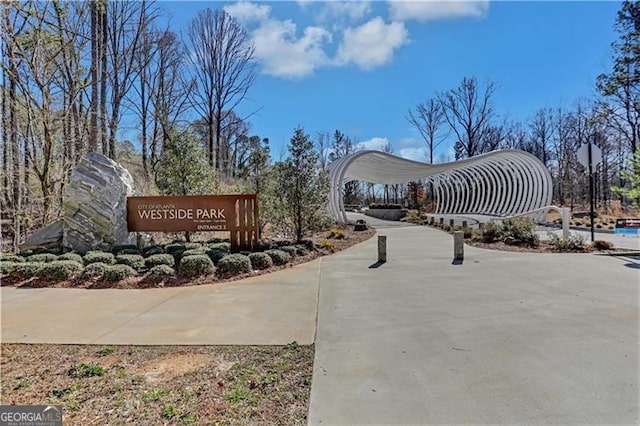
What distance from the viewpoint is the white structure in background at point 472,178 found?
21.8m

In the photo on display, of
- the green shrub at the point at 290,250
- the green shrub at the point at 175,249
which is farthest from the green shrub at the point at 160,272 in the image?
the green shrub at the point at 290,250

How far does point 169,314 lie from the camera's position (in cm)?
533

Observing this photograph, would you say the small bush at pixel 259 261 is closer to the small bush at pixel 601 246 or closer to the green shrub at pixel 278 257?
the green shrub at pixel 278 257

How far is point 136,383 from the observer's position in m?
3.21

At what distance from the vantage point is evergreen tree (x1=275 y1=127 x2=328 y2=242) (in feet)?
39.1

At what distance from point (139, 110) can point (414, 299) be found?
23.9m

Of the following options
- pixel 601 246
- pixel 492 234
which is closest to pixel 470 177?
pixel 492 234

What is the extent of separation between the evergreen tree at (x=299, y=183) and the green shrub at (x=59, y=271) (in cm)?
600

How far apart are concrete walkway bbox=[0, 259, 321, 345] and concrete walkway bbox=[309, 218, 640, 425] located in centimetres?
44

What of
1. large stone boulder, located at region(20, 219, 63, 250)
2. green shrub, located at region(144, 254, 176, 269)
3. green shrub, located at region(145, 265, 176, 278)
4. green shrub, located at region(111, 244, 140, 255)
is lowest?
green shrub, located at region(145, 265, 176, 278)

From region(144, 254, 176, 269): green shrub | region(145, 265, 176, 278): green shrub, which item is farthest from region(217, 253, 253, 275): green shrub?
region(144, 254, 176, 269): green shrub

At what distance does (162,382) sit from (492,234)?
12.8 meters

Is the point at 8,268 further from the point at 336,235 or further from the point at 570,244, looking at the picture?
the point at 570,244

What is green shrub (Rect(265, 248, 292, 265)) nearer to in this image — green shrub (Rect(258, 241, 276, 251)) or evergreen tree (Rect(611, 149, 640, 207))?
green shrub (Rect(258, 241, 276, 251))
